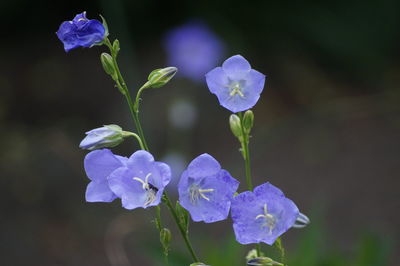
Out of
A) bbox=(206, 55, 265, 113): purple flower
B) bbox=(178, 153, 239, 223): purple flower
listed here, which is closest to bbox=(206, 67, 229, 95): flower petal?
bbox=(206, 55, 265, 113): purple flower

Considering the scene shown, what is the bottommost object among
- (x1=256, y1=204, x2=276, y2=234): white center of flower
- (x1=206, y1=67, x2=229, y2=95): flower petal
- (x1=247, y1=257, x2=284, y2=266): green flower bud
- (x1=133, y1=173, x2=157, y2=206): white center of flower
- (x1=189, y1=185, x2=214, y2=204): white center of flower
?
(x1=247, y1=257, x2=284, y2=266): green flower bud

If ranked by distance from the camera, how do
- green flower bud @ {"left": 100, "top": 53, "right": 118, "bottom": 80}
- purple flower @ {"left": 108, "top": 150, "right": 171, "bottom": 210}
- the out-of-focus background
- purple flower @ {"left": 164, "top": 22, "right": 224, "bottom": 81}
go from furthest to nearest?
purple flower @ {"left": 164, "top": 22, "right": 224, "bottom": 81} → the out-of-focus background → green flower bud @ {"left": 100, "top": 53, "right": 118, "bottom": 80} → purple flower @ {"left": 108, "top": 150, "right": 171, "bottom": 210}

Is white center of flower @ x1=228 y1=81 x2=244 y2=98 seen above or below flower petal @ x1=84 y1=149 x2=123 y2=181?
above

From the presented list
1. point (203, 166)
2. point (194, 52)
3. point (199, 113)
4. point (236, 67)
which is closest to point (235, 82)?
point (236, 67)

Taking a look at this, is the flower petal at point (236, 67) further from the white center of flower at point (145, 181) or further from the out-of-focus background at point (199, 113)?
the out-of-focus background at point (199, 113)

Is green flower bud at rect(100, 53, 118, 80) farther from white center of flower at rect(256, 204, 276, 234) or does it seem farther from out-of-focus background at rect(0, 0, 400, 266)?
out-of-focus background at rect(0, 0, 400, 266)

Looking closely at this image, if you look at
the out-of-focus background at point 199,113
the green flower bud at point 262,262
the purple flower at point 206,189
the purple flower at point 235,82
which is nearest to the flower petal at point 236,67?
the purple flower at point 235,82

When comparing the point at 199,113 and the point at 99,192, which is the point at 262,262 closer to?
the point at 99,192
